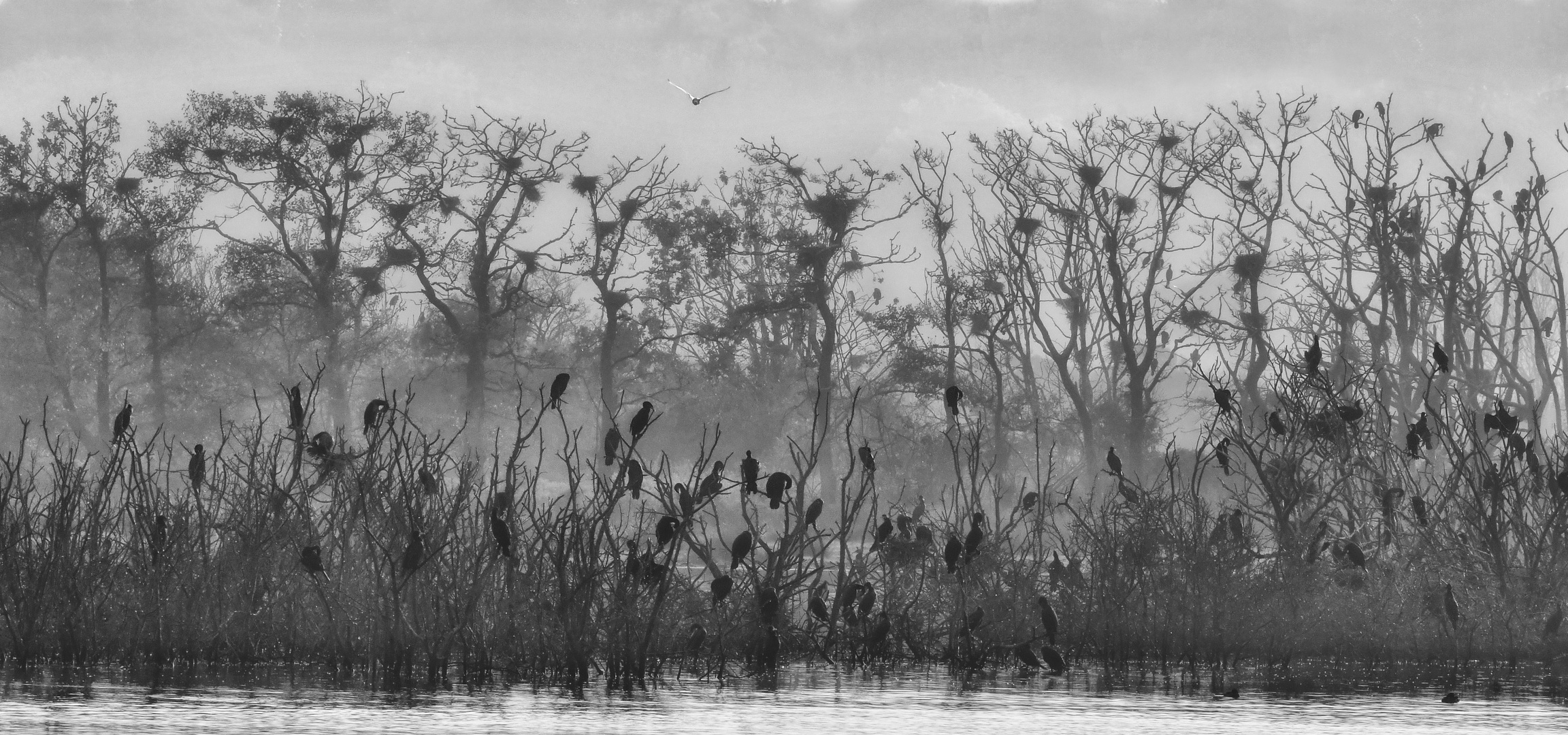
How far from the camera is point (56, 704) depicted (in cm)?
672

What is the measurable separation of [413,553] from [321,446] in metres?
0.79

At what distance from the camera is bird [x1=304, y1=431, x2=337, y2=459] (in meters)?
7.70

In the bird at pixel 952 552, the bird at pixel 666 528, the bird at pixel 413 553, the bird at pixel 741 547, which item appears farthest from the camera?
the bird at pixel 952 552

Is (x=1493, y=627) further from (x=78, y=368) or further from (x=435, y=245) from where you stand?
(x=78, y=368)

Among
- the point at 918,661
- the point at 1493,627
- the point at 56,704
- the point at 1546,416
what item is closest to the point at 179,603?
the point at 56,704

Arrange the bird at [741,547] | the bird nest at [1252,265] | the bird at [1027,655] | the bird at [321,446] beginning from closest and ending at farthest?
the bird at [321,446], the bird at [741,547], the bird at [1027,655], the bird nest at [1252,265]

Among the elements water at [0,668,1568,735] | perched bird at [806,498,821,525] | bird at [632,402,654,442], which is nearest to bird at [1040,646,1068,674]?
water at [0,668,1568,735]

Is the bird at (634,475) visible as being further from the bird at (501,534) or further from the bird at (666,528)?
the bird at (501,534)

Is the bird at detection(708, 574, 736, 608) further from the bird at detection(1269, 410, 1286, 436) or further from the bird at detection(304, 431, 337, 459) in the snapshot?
the bird at detection(1269, 410, 1286, 436)

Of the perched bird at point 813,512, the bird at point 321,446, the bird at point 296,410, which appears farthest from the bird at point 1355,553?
the bird at point 296,410

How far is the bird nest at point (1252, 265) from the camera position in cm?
3444

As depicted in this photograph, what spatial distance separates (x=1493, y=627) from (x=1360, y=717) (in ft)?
11.0

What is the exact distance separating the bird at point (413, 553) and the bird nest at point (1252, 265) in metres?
29.4

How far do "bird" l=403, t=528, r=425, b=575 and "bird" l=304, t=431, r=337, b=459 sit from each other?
668 millimetres
